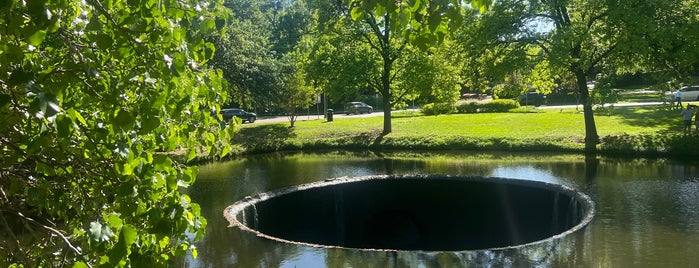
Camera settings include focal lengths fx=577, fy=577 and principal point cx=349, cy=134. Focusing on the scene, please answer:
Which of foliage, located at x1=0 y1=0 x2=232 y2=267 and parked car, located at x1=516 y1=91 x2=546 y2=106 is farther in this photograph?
parked car, located at x1=516 y1=91 x2=546 y2=106

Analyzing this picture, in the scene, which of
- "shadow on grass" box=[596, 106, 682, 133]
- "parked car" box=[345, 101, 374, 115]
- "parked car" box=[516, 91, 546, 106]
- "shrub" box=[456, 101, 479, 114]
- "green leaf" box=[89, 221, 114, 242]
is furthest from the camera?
"parked car" box=[345, 101, 374, 115]

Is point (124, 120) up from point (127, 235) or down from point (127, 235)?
up

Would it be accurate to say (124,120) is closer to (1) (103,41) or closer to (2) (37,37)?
(1) (103,41)

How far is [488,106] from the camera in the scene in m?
37.9

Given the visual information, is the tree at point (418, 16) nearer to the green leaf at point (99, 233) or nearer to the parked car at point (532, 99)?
the green leaf at point (99, 233)

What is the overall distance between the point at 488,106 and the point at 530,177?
842 inches

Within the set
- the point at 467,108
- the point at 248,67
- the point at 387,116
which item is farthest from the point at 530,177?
the point at 467,108

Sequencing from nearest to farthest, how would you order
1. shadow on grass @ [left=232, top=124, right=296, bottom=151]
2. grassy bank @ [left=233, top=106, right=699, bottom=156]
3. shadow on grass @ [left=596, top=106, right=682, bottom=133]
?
grassy bank @ [left=233, top=106, right=699, bottom=156], shadow on grass @ [left=596, top=106, right=682, bottom=133], shadow on grass @ [left=232, top=124, right=296, bottom=151]

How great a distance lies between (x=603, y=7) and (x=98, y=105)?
21.5 m

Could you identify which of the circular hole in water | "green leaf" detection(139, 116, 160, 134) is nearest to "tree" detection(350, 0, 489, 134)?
"green leaf" detection(139, 116, 160, 134)

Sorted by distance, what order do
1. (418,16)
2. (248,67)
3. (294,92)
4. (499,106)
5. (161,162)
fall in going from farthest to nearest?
(499,106)
(294,92)
(248,67)
(418,16)
(161,162)

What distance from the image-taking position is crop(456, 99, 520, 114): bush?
123ft

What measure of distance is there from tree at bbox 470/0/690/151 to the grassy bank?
1.51 m

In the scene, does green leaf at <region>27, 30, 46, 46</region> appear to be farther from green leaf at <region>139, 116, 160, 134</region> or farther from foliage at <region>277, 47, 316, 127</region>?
foliage at <region>277, 47, 316, 127</region>
